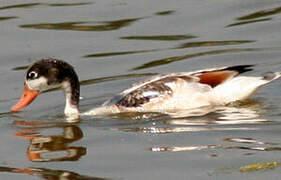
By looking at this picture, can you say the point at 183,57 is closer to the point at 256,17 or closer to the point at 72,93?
the point at 256,17

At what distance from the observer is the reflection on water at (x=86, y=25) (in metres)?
Answer: 17.6

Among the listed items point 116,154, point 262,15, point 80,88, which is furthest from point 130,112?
point 262,15

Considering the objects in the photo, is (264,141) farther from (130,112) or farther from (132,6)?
(132,6)

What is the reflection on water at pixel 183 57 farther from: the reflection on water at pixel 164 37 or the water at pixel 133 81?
the reflection on water at pixel 164 37

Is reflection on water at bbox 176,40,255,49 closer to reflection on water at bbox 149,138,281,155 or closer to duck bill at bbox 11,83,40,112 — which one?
duck bill at bbox 11,83,40,112

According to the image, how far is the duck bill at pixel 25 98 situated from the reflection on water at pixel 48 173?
3.02m

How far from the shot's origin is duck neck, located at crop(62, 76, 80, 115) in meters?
13.4

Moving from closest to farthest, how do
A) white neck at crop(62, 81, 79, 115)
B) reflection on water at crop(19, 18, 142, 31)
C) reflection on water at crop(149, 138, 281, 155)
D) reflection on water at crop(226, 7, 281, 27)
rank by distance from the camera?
reflection on water at crop(149, 138, 281, 155)
white neck at crop(62, 81, 79, 115)
reflection on water at crop(226, 7, 281, 27)
reflection on water at crop(19, 18, 142, 31)

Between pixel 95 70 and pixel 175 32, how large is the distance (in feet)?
7.43

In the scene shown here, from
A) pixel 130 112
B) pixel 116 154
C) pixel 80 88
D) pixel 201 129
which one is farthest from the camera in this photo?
pixel 80 88

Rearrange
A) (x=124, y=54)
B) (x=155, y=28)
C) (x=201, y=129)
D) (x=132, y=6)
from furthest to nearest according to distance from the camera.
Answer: (x=132, y=6) < (x=155, y=28) < (x=124, y=54) < (x=201, y=129)

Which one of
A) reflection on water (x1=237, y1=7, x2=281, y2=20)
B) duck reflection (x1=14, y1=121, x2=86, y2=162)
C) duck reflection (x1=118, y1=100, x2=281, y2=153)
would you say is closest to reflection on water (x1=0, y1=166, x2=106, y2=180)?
A: duck reflection (x1=14, y1=121, x2=86, y2=162)

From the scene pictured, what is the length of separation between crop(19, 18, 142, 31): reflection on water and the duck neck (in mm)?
4181

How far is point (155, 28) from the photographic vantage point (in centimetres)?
1733
